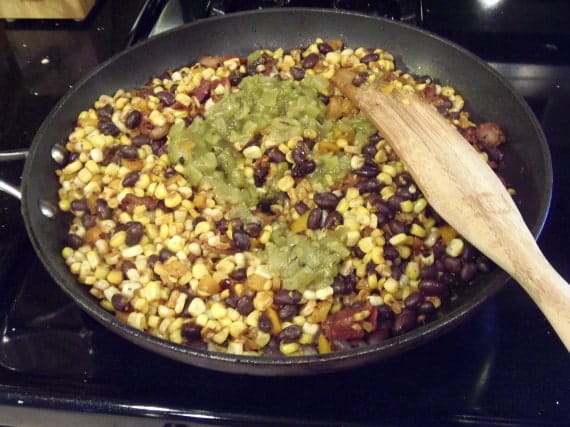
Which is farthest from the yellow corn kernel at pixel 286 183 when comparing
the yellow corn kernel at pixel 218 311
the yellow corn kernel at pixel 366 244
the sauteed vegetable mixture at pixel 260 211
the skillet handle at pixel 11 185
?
the skillet handle at pixel 11 185

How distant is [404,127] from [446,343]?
0.47 m

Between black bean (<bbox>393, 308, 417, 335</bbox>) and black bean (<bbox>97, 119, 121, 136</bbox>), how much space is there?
32.5 inches

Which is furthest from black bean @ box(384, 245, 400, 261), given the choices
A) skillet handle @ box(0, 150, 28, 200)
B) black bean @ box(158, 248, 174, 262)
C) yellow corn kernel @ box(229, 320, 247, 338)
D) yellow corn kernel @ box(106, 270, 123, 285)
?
skillet handle @ box(0, 150, 28, 200)

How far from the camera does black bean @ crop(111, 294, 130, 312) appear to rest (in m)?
1.17

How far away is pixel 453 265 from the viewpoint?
1.20 meters

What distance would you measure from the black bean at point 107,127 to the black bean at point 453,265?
2.77 ft

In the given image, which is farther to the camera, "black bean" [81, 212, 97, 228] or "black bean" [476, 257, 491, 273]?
"black bean" [81, 212, 97, 228]

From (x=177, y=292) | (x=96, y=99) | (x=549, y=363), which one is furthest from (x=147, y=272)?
(x=549, y=363)

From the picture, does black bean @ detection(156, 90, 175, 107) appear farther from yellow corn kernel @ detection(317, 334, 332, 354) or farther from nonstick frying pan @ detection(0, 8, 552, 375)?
yellow corn kernel @ detection(317, 334, 332, 354)

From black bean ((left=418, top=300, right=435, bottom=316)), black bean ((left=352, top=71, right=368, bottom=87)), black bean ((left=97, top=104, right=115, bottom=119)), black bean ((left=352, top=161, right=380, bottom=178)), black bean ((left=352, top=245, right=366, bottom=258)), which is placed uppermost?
black bean ((left=352, top=71, right=368, bottom=87))

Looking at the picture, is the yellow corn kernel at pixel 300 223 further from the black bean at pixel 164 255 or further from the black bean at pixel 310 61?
the black bean at pixel 310 61

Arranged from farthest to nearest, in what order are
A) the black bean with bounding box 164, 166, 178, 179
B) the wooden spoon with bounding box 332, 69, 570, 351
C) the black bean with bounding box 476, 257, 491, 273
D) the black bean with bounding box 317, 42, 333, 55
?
the black bean with bounding box 317, 42, 333, 55, the black bean with bounding box 164, 166, 178, 179, the black bean with bounding box 476, 257, 491, 273, the wooden spoon with bounding box 332, 69, 570, 351

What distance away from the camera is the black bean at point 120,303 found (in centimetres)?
117

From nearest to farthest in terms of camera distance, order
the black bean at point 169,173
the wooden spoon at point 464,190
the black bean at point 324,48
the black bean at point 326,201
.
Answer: the wooden spoon at point 464,190 → the black bean at point 326,201 → the black bean at point 169,173 → the black bean at point 324,48
